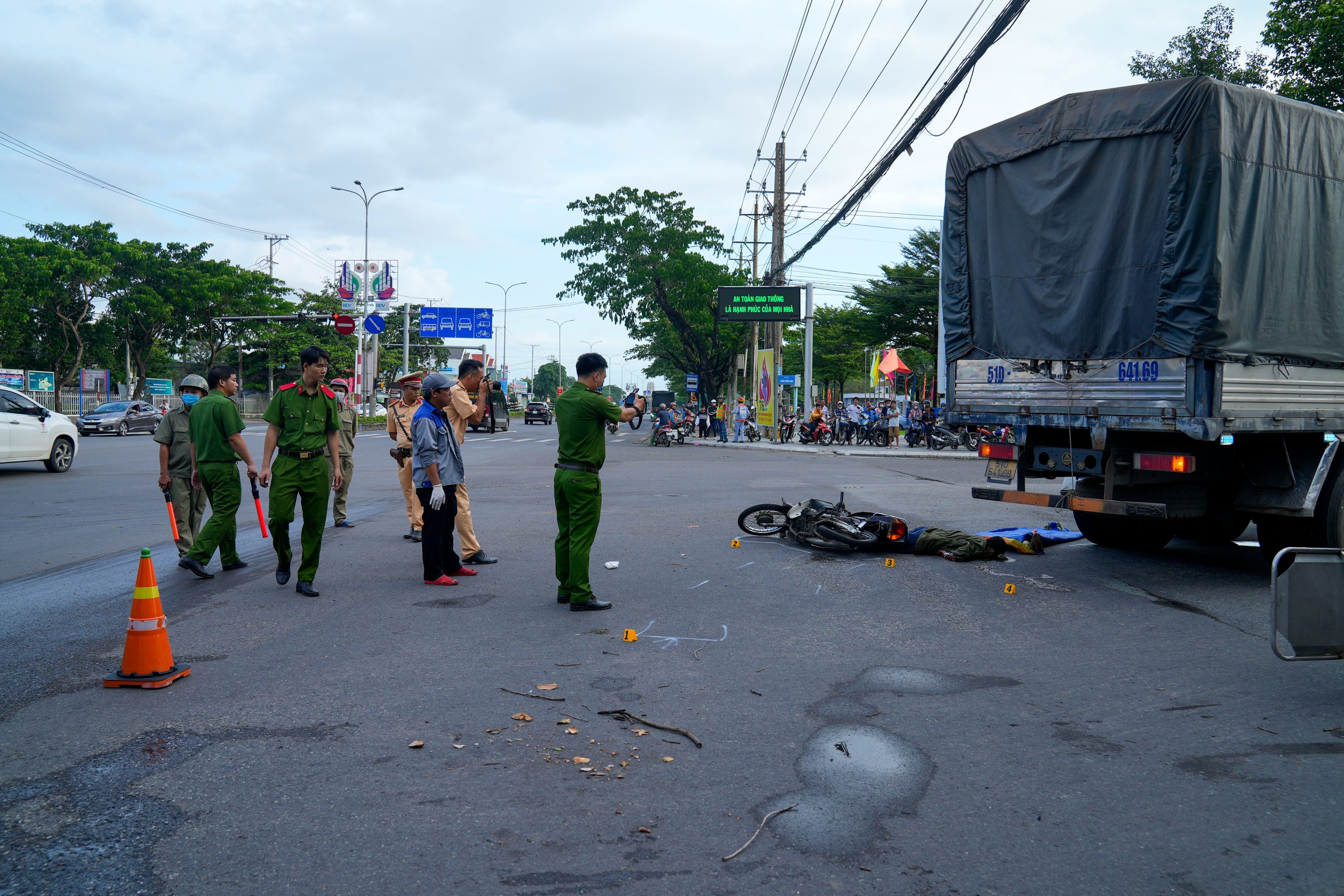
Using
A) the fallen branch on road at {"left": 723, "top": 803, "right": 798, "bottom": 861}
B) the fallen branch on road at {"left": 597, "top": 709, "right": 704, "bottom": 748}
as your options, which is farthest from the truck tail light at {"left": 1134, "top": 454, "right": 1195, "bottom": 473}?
the fallen branch on road at {"left": 723, "top": 803, "right": 798, "bottom": 861}

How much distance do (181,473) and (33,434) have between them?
36.7 feet

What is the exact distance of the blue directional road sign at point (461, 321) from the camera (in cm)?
5419

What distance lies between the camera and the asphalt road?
291 centimetres

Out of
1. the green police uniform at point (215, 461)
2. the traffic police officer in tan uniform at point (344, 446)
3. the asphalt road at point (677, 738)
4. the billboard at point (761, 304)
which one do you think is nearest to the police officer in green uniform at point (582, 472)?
the asphalt road at point (677, 738)

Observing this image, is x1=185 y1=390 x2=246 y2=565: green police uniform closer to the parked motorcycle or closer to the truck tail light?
the truck tail light

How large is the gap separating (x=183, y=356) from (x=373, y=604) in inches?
2278

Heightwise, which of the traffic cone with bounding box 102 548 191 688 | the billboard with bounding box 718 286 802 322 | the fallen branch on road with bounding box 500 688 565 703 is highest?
the billboard with bounding box 718 286 802 322

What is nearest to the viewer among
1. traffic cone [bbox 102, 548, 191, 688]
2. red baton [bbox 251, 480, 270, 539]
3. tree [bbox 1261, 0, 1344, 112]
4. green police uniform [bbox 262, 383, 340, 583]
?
traffic cone [bbox 102, 548, 191, 688]

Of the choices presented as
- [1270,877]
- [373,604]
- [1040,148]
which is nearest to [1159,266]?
[1040,148]

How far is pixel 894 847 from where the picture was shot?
3023 millimetres

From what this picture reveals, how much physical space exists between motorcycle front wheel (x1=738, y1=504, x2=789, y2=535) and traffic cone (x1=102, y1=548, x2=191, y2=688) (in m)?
6.13

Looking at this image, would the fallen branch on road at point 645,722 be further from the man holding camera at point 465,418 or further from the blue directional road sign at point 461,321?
the blue directional road sign at point 461,321

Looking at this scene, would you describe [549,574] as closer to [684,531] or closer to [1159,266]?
[684,531]

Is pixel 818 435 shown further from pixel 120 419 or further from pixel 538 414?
pixel 538 414
